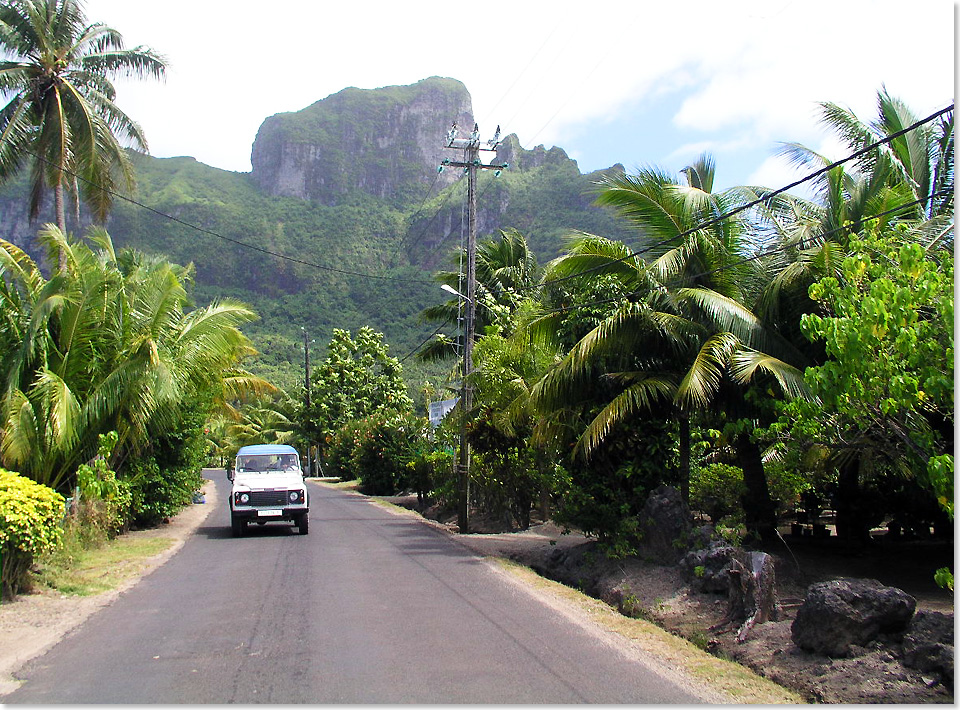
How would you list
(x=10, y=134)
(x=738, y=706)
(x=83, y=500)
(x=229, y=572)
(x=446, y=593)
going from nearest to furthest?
(x=738, y=706) → (x=446, y=593) → (x=229, y=572) → (x=83, y=500) → (x=10, y=134)

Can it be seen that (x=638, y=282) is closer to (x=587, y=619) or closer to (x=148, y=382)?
(x=587, y=619)

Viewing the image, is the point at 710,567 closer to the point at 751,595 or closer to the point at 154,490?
the point at 751,595

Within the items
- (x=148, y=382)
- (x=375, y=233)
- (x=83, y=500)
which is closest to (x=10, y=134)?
(x=148, y=382)

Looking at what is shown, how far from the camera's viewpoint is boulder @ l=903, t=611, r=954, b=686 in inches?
254

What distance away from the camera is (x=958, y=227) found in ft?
22.3

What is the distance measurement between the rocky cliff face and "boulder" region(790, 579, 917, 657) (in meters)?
130

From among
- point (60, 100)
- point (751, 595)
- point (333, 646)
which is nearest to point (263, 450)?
point (60, 100)

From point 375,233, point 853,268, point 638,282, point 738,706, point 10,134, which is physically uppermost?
point 375,233

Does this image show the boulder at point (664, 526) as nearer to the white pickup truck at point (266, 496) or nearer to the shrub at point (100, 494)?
the white pickup truck at point (266, 496)

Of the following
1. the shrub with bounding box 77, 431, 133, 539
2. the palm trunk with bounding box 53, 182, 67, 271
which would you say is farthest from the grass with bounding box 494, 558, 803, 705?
the palm trunk with bounding box 53, 182, 67, 271

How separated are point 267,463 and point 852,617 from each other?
15.7 m

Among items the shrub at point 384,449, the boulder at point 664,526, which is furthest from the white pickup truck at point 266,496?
the shrub at point 384,449

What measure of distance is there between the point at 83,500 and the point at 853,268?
1495cm

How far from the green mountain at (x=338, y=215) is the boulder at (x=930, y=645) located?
3878cm
